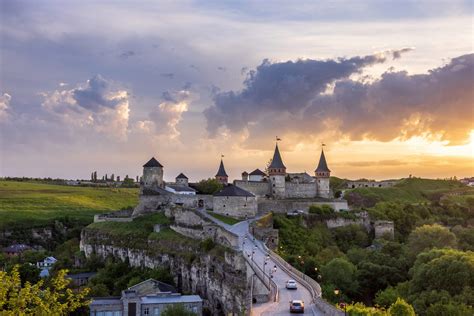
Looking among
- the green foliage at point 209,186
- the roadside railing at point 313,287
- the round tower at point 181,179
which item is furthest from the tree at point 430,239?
the round tower at point 181,179

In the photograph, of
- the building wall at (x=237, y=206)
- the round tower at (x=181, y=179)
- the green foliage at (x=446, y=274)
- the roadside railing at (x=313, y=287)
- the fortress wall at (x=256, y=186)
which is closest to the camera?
the roadside railing at (x=313, y=287)

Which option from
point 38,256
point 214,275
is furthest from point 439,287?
point 38,256

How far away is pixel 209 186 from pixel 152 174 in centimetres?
975

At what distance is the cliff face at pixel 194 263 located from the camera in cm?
5628

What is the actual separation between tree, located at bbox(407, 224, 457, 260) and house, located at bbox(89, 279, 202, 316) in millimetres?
26645

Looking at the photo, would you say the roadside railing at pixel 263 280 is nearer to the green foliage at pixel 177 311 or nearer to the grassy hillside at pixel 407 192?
the green foliage at pixel 177 311

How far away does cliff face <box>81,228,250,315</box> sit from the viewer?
5628 centimetres

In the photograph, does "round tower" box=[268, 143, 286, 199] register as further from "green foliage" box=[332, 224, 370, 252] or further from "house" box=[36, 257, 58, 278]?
"house" box=[36, 257, 58, 278]

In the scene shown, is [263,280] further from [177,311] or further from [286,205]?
[286,205]

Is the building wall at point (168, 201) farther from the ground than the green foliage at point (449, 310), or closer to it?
farther from the ground

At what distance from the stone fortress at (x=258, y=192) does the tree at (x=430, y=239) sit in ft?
52.1

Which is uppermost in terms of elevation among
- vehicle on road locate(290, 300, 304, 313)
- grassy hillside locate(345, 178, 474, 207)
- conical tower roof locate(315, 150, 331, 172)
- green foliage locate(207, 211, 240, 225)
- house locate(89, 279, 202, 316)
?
conical tower roof locate(315, 150, 331, 172)

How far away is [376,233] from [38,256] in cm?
5664

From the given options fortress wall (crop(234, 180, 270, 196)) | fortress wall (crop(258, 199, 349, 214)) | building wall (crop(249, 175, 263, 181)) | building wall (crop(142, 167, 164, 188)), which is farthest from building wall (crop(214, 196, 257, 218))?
building wall (crop(249, 175, 263, 181))
